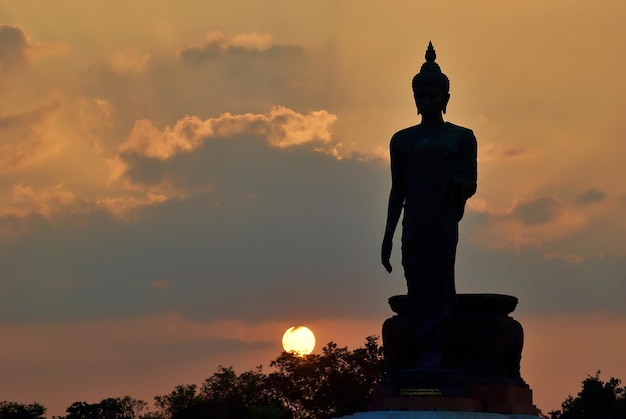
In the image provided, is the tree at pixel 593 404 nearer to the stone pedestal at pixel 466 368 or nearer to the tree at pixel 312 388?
the tree at pixel 312 388

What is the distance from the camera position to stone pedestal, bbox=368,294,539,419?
2580cm

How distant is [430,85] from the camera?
27.3m

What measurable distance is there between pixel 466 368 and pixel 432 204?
9.17 ft

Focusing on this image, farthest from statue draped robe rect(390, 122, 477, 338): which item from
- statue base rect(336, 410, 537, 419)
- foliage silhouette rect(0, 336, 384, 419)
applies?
foliage silhouette rect(0, 336, 384, 419)

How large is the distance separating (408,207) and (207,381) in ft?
132

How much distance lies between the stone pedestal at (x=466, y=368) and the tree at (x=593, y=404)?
99.2 feet

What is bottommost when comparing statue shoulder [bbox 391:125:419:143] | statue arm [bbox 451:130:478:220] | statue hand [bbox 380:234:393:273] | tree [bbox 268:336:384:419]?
statue hand [bbox 380:234:393:273]

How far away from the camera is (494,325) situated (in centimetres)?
2666

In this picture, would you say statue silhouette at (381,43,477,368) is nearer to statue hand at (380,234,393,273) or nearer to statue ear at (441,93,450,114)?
statue ear at (441,93,450,114)

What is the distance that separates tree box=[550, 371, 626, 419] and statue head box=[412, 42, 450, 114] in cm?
3084

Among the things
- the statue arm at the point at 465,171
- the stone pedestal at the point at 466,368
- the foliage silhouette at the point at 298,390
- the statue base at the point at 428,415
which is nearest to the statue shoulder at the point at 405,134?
the statue arm at the point at 465,171

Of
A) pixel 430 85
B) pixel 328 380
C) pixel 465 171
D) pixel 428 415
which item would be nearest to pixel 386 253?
pixel 465 171

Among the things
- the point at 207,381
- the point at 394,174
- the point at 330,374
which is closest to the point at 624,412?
the point at 330,374

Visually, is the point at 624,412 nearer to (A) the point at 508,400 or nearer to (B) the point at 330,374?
(B) the point at 330,374
